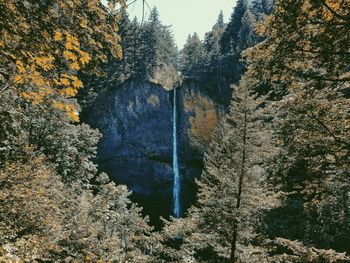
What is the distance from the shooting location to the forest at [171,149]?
4699mm

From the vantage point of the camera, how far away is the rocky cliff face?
35.7 meters

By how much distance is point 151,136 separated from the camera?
37.2 m

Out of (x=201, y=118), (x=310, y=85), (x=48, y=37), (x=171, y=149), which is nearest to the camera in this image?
(x=48, y=37)

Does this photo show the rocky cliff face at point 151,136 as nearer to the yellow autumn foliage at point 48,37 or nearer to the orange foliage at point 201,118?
the orange foliage at point 201,118

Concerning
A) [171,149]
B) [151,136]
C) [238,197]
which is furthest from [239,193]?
[151,136]

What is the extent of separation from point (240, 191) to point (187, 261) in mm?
3774

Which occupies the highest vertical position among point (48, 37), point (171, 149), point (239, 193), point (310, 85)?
point (171, 149)

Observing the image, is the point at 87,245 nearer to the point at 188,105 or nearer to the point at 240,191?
the point at 240,191

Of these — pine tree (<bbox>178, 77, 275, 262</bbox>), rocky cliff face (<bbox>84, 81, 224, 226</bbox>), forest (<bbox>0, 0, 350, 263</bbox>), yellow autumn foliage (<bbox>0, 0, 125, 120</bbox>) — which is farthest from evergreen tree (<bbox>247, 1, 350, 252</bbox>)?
rocky cliff face (<bbox>84, 81, 224, 226</bbox>)

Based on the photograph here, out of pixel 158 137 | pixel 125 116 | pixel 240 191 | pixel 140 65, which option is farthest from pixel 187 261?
pixel 140 65

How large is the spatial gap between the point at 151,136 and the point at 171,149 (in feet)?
9.28

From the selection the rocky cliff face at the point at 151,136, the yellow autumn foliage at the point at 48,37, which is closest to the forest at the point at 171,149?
the yellow autumn foliage at the point at 48,37

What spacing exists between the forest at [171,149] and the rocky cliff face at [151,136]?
131 millimetres

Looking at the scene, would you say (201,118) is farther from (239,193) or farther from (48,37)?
(48,37)
